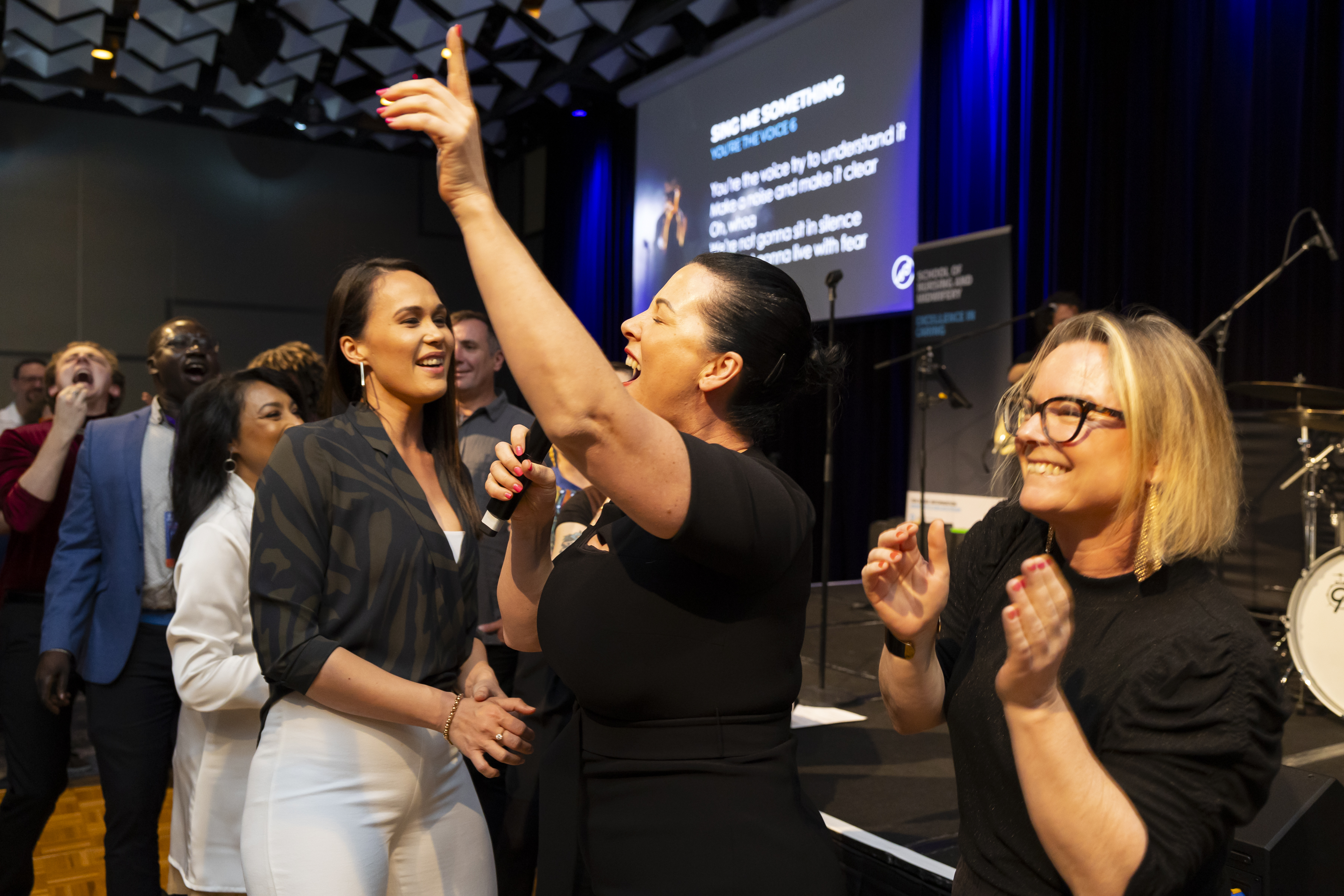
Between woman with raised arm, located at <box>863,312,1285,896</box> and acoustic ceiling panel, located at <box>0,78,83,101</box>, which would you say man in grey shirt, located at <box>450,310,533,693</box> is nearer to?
woman with raised arm, located at <box>863,312,1285,896</box>

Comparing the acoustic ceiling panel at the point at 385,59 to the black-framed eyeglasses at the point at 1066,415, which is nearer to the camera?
the black-framed eyeglasses at the point at 1066,415

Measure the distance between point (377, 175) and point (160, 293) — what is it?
2.55 m

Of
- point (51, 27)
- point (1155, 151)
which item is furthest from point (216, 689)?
point (51, 27)

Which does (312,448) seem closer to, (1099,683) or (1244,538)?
(1099,683)

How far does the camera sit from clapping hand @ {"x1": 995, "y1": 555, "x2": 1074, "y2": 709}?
0.89 meters

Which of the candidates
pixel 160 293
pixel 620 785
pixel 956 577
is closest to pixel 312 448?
pixel 620 785

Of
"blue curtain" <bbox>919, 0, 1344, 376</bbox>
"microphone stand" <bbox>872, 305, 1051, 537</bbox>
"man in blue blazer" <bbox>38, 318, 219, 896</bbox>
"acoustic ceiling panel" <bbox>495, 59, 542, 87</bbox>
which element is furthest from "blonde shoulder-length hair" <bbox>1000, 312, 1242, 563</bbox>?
"acoustic ceiling panel" <bbox>495, 59, 542, 87</bbox>

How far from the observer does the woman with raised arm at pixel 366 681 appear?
1.34 meters

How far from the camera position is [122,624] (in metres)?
2.30

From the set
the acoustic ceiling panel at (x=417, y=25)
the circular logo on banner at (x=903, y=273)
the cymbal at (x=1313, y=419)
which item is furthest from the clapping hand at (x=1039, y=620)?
the acoustic ceiling panel at (x=417, y=25)

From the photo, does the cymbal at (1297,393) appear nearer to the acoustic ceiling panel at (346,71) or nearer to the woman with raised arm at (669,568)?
the woman with raised arm at (669,568)

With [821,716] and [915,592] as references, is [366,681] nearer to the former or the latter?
[915,592]

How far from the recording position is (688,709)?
1056 millimetres

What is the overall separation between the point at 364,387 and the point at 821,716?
252 cm
